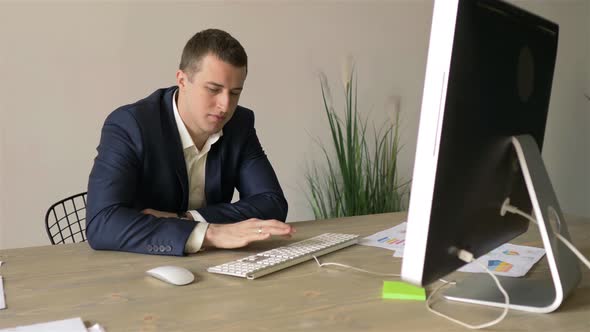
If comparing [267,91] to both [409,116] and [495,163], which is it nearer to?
[409,116]

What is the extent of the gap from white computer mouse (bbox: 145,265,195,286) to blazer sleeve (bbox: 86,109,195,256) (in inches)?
7.5

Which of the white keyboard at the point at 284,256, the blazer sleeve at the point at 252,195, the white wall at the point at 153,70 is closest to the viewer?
the white keyboard at the point at 284,256

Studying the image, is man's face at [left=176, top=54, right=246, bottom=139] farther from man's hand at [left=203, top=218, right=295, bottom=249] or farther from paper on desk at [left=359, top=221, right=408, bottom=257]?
paper on desk at [left=359, top=221, right=408, bottom=257]

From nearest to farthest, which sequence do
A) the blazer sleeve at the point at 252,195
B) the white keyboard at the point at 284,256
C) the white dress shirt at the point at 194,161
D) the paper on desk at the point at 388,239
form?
the white keyboard at the point at 284,256, the paper on desk at the point at 388,239, the blazer sleeve at the point at 252,195, the white dress shirt at the point at 194,161

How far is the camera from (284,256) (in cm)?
152

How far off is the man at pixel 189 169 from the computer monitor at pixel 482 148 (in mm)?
618

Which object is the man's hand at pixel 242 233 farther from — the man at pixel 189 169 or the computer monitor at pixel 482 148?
the computer monitor at pixel 482 148

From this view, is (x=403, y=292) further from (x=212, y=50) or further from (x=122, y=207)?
(x=212, y=50)

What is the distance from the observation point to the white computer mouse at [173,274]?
4.47 feet

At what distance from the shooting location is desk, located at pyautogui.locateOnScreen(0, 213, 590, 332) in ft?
3.72

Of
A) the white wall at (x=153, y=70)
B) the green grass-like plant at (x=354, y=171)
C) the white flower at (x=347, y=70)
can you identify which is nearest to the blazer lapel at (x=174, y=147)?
the white wall at (x=153, y=70)

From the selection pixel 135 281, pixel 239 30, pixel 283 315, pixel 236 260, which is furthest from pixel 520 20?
pixel 239 30

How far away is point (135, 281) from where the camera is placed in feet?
4.58

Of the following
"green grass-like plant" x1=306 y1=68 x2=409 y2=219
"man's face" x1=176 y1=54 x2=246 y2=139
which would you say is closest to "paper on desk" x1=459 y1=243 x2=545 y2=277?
"man's face" x1=176 y1=54 x2=246 y2=139
